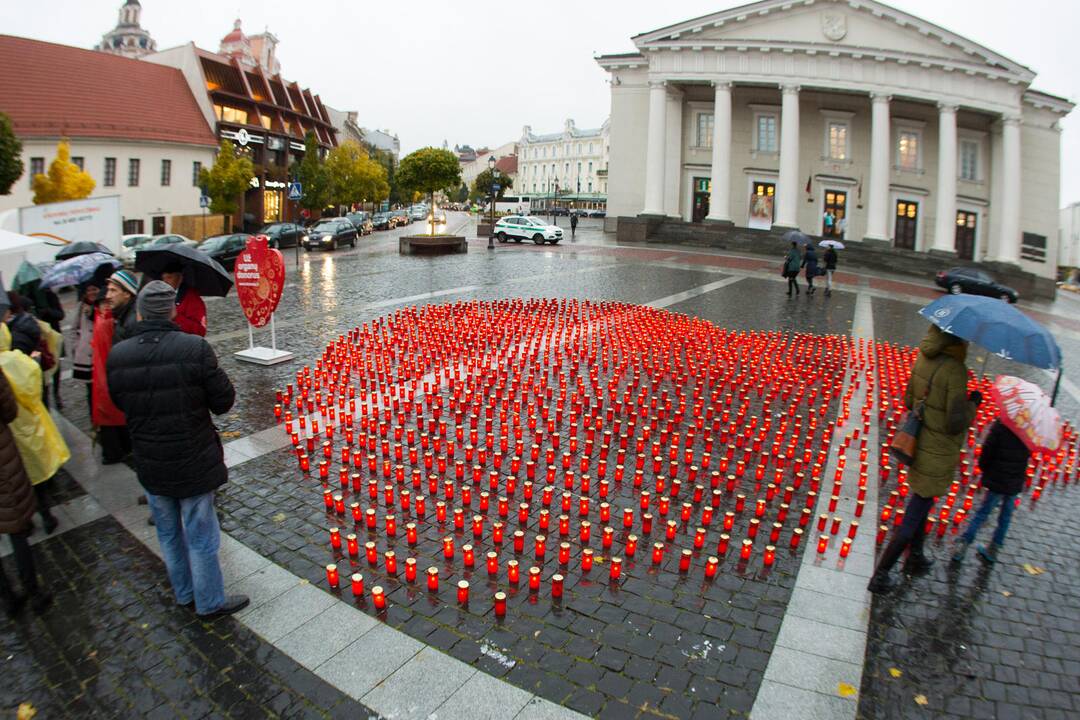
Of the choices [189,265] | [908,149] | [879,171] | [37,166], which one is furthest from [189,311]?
[908,149]

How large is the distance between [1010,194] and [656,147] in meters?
20.8

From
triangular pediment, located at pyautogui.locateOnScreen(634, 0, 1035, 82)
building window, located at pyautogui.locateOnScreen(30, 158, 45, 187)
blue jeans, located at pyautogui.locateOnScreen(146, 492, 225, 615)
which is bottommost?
blue jeans, located at pyautogui.locateOnScreen(146, 492, 225, 615)

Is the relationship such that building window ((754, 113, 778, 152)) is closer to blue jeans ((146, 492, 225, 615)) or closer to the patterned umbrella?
the patterned umbrella

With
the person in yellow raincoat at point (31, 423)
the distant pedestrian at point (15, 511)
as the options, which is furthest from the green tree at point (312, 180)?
the distant pedestrian at point (15, 511)

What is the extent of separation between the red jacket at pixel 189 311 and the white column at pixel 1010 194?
145 feet

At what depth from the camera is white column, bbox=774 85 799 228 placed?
130 feet

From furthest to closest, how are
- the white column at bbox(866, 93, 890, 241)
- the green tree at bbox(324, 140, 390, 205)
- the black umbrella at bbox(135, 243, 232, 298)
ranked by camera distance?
the green tree at bbox(324, 140, 390, 205) < the white column at bbox(866, 93, 890, 241) < the black umbrella at bbox(135, 243, 232, 298)

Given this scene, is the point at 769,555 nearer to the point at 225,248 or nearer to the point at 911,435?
the point at 911,435

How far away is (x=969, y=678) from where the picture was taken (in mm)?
4520

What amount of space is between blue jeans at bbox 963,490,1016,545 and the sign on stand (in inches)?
411

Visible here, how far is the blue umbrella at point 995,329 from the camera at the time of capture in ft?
17.0

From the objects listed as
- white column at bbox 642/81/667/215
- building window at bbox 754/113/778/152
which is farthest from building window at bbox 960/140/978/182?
white column at bbox 642/81/667/215

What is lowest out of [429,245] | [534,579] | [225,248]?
[534,579]

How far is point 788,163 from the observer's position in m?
39.9
